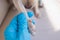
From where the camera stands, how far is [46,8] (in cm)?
151

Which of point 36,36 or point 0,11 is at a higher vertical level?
point 0,11

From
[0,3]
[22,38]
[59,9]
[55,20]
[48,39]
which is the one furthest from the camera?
[59,9]

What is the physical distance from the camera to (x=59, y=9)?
1.50 m

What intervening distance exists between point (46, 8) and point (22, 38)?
613 millimetres

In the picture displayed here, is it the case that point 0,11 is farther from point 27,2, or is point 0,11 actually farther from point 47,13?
point 47,13

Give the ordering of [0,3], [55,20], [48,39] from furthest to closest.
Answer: [55,20], [48,39], [0,3]

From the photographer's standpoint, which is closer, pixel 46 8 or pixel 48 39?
pixel 48 39

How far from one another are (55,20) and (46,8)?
20cm

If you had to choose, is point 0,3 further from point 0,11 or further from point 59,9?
point 59,9

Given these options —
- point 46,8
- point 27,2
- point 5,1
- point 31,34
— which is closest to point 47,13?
point 46,8

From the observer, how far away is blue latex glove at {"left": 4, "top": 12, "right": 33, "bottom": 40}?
3.14 feet

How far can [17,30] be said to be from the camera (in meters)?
1.04

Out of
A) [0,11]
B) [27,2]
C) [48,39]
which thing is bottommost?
[48,39]

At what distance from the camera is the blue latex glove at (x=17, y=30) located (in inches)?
37.7
